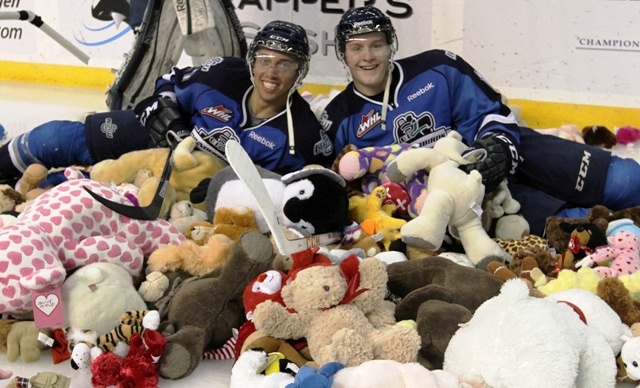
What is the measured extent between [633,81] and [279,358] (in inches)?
104

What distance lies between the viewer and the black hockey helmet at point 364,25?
257 cm

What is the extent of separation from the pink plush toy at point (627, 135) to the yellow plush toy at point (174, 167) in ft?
6.63

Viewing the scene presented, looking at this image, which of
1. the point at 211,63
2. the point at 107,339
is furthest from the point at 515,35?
the point at 107,339

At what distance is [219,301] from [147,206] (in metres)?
0.47

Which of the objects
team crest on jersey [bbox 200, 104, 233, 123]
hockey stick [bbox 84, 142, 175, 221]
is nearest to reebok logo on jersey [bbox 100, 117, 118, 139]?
team crest on jersey [bbox 200, 104, 233, 123]

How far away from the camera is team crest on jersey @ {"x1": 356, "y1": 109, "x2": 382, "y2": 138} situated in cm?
259

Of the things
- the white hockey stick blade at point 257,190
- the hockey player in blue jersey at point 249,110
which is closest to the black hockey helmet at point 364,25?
the hockey player in blue jersey at point 249,110

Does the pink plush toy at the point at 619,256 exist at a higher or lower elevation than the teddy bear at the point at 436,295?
lower

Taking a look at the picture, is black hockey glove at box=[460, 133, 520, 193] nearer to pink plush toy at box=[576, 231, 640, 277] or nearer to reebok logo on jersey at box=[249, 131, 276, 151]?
pink plush toy at box=[576, 231, 640, 277]

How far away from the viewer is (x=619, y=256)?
79.7 inches

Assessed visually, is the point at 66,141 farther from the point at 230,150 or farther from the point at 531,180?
the point at 531,180

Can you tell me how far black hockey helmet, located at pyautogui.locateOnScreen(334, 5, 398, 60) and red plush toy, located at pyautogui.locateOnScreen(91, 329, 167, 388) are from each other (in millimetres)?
1375

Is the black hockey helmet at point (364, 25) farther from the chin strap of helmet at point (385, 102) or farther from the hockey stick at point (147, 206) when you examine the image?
the hockey stick at point (147, 206)

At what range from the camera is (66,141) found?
2799 mm
